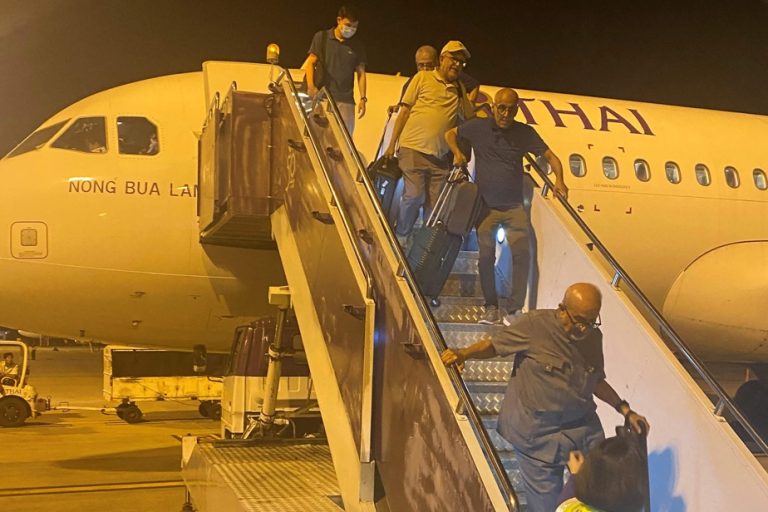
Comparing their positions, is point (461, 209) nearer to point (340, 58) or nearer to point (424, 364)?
point (424, 364)

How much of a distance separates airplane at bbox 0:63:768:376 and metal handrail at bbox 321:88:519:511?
3775 millimetres

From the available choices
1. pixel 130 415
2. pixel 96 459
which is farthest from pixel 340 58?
pixel 130 415

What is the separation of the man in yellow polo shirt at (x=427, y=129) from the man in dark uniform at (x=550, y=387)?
2193 mm

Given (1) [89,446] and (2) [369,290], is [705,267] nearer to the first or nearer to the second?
(2) [369,290]

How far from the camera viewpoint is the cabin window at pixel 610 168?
31.4ft

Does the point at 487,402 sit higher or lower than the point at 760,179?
lower

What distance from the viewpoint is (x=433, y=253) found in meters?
4.91

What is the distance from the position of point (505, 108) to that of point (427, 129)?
781 mm

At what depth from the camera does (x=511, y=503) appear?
9.48 feet

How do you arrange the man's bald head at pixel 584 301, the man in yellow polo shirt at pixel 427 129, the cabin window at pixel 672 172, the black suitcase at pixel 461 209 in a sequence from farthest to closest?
the cabin window at pixel 672 172, the man in yellow polo shirt at pixel 427 129, the black suitcase at pixel 461 209, the man's bald head at pixel 584 301

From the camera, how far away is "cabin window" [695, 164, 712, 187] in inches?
400

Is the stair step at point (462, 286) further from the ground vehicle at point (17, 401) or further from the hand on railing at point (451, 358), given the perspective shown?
the ground vehicle at point (17, 401)

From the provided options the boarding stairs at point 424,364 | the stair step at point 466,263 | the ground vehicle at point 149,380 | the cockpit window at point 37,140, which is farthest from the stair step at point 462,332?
the ground vehicle at point 149,380

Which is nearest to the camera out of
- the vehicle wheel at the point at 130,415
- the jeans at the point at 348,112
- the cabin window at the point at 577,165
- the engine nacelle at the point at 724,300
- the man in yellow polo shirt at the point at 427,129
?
the man in yellow polo shirt at the point at 427,129
